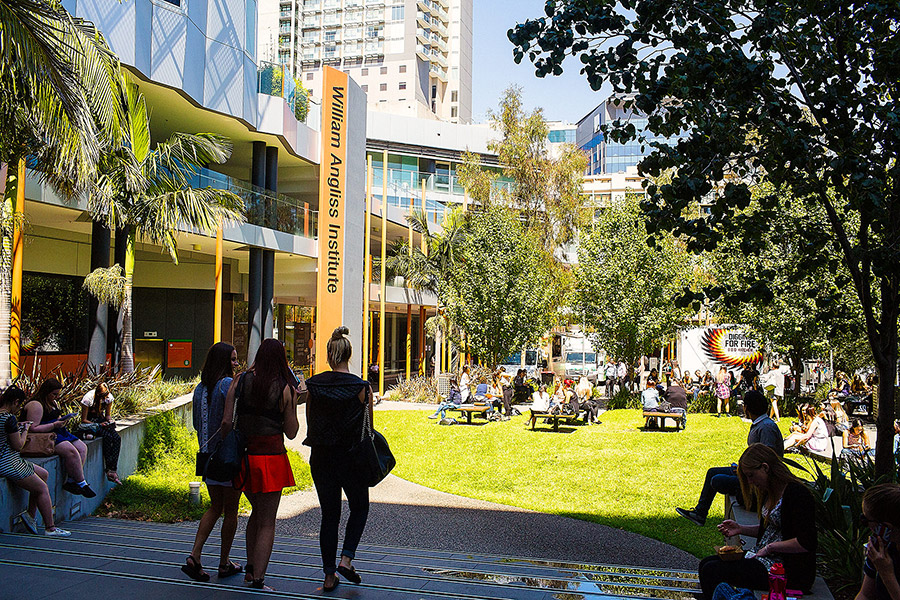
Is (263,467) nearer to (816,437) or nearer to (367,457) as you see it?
(367,457)

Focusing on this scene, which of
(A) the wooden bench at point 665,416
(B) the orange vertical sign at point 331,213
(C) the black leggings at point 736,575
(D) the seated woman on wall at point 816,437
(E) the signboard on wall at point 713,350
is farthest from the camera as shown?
(E) the signboard on wall at point 713,350

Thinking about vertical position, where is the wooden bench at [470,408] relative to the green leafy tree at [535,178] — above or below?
below

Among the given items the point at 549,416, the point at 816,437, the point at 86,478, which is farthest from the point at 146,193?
the point at 816,437

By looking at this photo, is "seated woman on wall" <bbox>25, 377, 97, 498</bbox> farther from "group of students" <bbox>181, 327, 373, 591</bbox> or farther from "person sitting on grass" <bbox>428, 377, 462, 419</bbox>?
"person sitting on grass" <bbox>428, 377, 462, 419</bbox>

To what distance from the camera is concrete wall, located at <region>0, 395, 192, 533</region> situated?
6.46 meters

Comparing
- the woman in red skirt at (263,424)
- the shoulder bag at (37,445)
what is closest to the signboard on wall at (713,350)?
the shoulder bag at (37,445)

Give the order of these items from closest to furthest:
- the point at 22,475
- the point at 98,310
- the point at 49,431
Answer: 1. the point at 22,475
2. the point at 49,431
3. the point at 98,310

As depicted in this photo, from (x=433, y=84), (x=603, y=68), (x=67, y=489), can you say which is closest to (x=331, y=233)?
(x=67, y=489)

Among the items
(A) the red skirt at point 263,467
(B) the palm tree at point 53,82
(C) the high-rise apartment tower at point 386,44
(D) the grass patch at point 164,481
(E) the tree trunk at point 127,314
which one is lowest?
(D) the grass patch at point 164,481

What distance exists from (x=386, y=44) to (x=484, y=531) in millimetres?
88899

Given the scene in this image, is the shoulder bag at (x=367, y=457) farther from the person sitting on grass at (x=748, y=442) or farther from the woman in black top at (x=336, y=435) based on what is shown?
the person sitting on grass at (x=748, y=442)

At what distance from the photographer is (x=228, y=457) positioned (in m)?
4.47

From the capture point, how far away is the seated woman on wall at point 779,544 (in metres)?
4.46

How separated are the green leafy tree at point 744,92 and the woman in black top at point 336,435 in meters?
2.47
